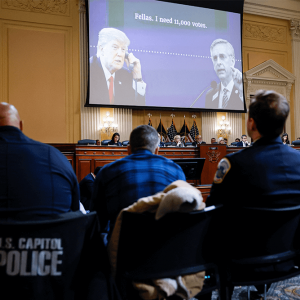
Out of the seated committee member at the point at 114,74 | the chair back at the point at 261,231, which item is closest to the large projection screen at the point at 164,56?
the seated committee member at the point at 114,74

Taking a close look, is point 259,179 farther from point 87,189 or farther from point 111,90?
point 111,90

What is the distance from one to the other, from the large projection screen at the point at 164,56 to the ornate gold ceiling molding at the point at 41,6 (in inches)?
44.7

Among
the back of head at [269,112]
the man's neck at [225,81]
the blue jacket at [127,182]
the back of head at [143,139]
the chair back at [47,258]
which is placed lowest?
the chair back at [47,258]

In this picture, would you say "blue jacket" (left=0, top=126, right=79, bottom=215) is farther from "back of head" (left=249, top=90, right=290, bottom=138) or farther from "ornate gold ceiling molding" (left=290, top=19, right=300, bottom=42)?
"ornate gold ceiling molding" (left=290, top=19, right=300, bottom=42)

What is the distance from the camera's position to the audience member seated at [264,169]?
130 centimetres

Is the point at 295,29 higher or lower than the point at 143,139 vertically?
higher

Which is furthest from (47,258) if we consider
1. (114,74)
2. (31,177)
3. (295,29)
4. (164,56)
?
(295,29)

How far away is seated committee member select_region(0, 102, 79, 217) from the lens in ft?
3.92

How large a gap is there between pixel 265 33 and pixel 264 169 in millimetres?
11770

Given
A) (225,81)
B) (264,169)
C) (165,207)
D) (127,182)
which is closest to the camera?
(165,207)

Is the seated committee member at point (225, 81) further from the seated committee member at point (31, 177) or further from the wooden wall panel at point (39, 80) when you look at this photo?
the seated committee member at point (31, 177)

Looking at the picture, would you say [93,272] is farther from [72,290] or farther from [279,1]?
[279,1]

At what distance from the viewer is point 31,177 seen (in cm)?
123

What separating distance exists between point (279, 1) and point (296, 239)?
12.6 meters
